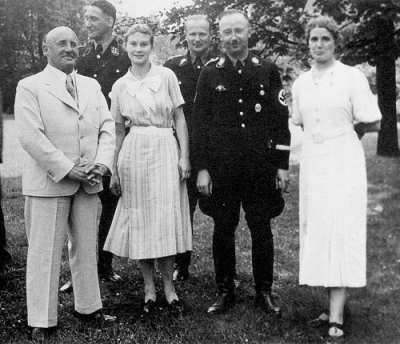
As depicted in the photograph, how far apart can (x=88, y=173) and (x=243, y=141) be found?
1.24m

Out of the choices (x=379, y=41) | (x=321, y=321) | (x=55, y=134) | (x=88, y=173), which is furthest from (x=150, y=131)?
(x=379, y=41)

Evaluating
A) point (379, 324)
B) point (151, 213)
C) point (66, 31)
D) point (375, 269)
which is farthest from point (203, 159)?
point (375, 269)

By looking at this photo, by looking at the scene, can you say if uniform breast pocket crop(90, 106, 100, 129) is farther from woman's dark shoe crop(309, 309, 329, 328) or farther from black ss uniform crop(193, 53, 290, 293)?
woman's dark shoe crop(309, 309, 329, 328)

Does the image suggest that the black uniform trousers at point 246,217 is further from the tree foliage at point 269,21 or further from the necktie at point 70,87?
Result: the tree foliage at point 269,21

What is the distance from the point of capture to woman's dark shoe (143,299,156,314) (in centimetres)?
466

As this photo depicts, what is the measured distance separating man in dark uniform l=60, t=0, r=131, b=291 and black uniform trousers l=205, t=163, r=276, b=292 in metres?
1.30

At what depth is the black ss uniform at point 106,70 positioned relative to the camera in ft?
17.7

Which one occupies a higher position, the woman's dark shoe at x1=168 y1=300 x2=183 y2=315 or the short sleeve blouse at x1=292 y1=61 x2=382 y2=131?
the short sleeve blouse at x1=292 y1=61 x2=382 y2=131

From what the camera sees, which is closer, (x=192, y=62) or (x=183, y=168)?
(x=183, y=168)

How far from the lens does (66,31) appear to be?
4.10m

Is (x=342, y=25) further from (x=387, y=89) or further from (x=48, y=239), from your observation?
(x=48, y=239)

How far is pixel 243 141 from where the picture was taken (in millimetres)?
4496

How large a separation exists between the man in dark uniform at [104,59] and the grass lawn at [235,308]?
291 mm

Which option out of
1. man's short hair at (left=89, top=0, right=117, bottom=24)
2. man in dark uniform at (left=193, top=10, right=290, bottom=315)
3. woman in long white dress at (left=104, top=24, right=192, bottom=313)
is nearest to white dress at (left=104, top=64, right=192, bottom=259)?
woman in long white dress at (left=104, top=24, right=192, bottom=313)
